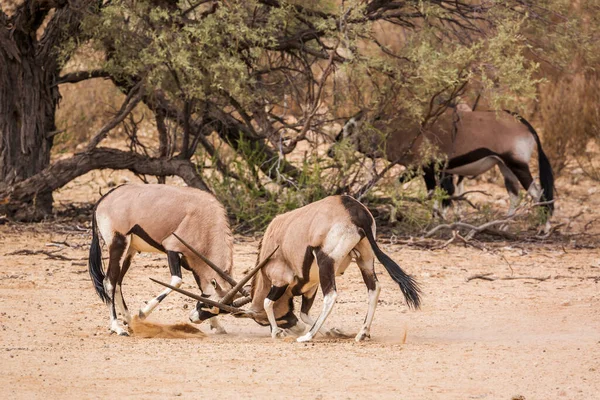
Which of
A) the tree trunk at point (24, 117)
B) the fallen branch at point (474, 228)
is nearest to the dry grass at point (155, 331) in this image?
the fallen branch at point (474, 228)

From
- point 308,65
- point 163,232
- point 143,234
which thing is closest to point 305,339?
point 163,232

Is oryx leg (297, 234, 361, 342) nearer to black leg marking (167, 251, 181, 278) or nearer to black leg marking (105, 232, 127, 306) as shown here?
black leg marking (167, 251, 181, 278)

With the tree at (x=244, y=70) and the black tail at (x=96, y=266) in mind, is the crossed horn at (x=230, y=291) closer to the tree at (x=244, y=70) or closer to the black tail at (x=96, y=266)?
the black tail at (x=96, y=266)

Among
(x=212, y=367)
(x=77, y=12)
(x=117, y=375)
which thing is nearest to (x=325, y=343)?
(x=212, y=367)

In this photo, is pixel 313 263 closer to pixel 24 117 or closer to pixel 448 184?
pixel 24 117

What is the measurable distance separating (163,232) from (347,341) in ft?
5.09

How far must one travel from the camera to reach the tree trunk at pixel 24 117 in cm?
1137

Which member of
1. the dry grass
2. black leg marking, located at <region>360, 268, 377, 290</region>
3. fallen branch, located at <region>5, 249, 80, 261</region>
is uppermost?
black leg marking, located at <region>360, 268, 377, 290</region>

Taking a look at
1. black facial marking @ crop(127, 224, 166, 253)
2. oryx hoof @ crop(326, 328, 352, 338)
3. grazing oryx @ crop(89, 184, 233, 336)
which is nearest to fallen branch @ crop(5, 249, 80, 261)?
grazing oryx @ crop(89, 184, 233, 336)

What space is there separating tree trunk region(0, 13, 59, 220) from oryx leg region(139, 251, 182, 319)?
14.7 feet

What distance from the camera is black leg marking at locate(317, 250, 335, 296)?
Answer: 6.75 metres

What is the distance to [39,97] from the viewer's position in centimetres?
1169

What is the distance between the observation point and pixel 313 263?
700cm

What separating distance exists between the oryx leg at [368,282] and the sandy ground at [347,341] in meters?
0.11
